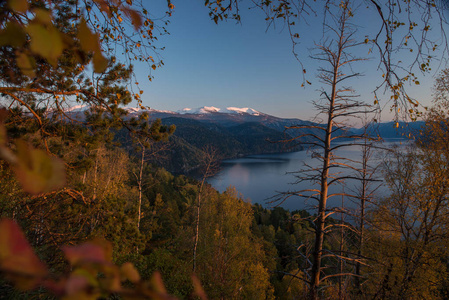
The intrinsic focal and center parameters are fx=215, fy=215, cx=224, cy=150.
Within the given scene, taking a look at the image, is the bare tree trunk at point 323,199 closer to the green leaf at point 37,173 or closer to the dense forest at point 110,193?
the dense forest at point 110,193

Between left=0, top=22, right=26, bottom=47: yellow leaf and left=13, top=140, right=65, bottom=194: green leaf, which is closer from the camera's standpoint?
left=13, top=140, right=65, bottom=194: green leaf

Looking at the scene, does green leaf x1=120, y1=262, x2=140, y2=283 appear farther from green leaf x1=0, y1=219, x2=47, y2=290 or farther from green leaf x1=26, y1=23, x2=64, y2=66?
green leaf x1=26, y1=23, x2=64, y2=66

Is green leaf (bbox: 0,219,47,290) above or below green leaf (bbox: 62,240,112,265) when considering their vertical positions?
above

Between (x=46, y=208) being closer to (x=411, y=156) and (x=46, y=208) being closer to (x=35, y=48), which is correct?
(x=35, y=48)

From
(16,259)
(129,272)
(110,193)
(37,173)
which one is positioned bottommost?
(110,193)

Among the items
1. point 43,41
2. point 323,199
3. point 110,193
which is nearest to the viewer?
point 43,41

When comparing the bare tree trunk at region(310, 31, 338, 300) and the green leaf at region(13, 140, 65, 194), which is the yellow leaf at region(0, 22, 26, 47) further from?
the bare tree trunk at region(310, 31, 338, 300)

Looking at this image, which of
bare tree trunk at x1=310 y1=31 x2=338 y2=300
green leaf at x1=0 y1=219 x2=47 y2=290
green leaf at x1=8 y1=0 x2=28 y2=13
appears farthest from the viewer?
bare tree trunk at x1=310 y1=31 x2=338 y2=300

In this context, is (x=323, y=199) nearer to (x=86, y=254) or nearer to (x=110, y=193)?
(x=86, y=254)

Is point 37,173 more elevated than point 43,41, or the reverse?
point 43,41

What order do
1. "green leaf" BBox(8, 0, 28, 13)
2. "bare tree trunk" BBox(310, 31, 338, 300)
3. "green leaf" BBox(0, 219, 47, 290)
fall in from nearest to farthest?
"green leaf" BBox(0, 219, 47, 290) → "green leaf" BBox(8, 0, 28, 13) → "bare tree trunk" BBox(310, 31, 338, 300)

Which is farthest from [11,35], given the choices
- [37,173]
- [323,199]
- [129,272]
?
[323,199]

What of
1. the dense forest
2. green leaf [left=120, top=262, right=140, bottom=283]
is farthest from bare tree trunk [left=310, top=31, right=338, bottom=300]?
green leaf [left=120, top=262, right=140, bottom=283]

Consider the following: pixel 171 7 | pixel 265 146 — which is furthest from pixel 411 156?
pixel 265 146
